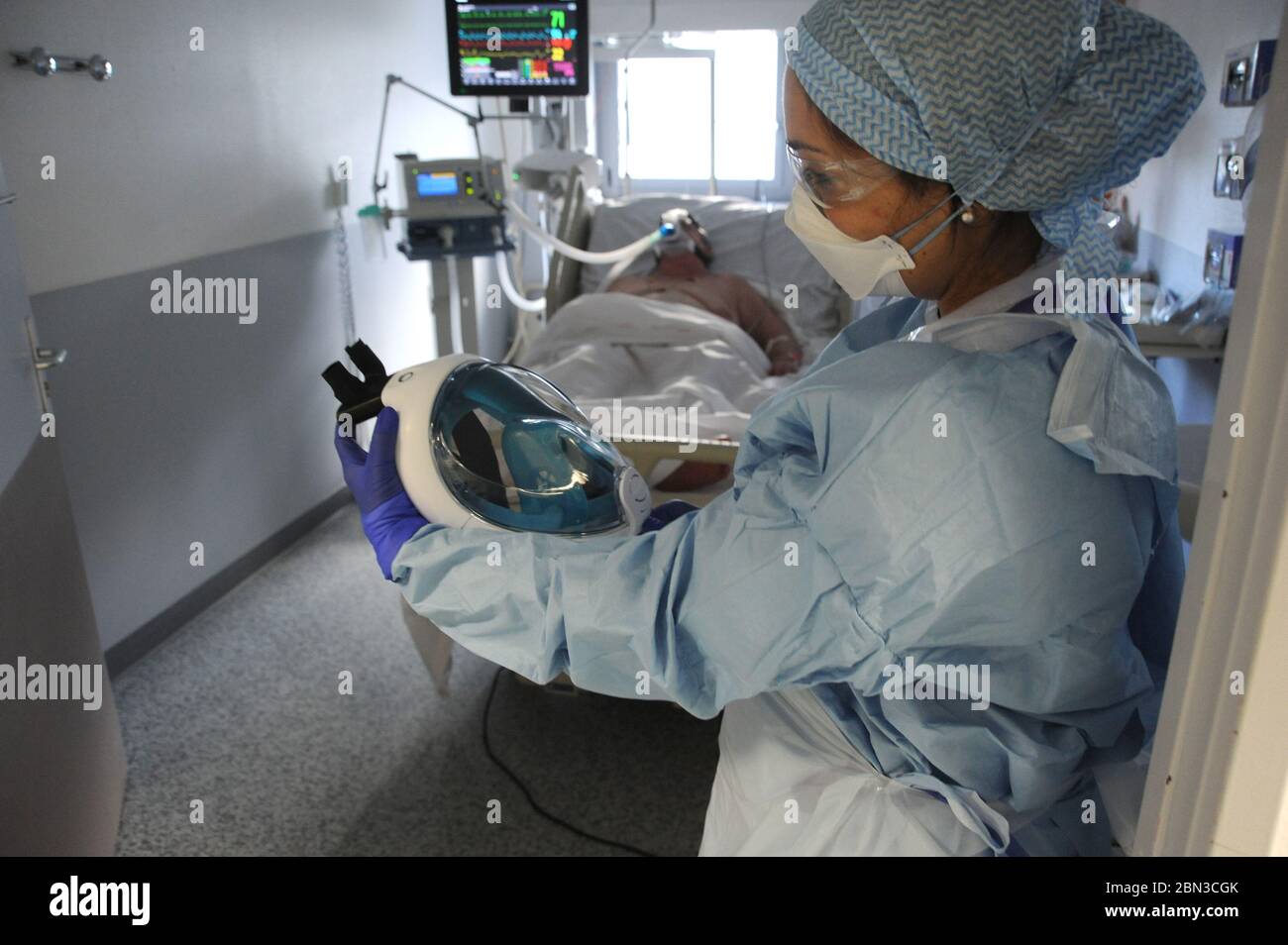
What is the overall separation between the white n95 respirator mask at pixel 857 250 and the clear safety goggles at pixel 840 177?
0.02m

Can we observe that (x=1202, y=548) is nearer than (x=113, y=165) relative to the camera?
Yes

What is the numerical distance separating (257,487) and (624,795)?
1626 millimetres

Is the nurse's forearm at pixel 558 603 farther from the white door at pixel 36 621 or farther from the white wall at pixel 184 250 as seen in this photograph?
the white wall at pixel 184 250

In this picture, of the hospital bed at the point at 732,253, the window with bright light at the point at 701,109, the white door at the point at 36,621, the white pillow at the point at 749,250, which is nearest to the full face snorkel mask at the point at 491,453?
the white door at the point at 36,621

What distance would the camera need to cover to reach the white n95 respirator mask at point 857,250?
2.95 ft

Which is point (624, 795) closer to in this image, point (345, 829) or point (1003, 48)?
point (345, 829)

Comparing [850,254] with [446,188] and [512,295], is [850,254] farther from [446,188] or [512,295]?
[512,295]

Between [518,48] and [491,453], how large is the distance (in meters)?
2.42

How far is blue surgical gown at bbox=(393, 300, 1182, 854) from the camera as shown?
77cm

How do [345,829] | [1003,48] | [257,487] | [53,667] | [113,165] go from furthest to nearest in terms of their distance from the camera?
[257,487] < [113,165] < [345,829] < [53,667] < [1003,48]

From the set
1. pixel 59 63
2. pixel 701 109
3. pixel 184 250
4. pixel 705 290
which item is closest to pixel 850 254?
pixel 59 63

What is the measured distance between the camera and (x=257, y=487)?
3.00 meters
